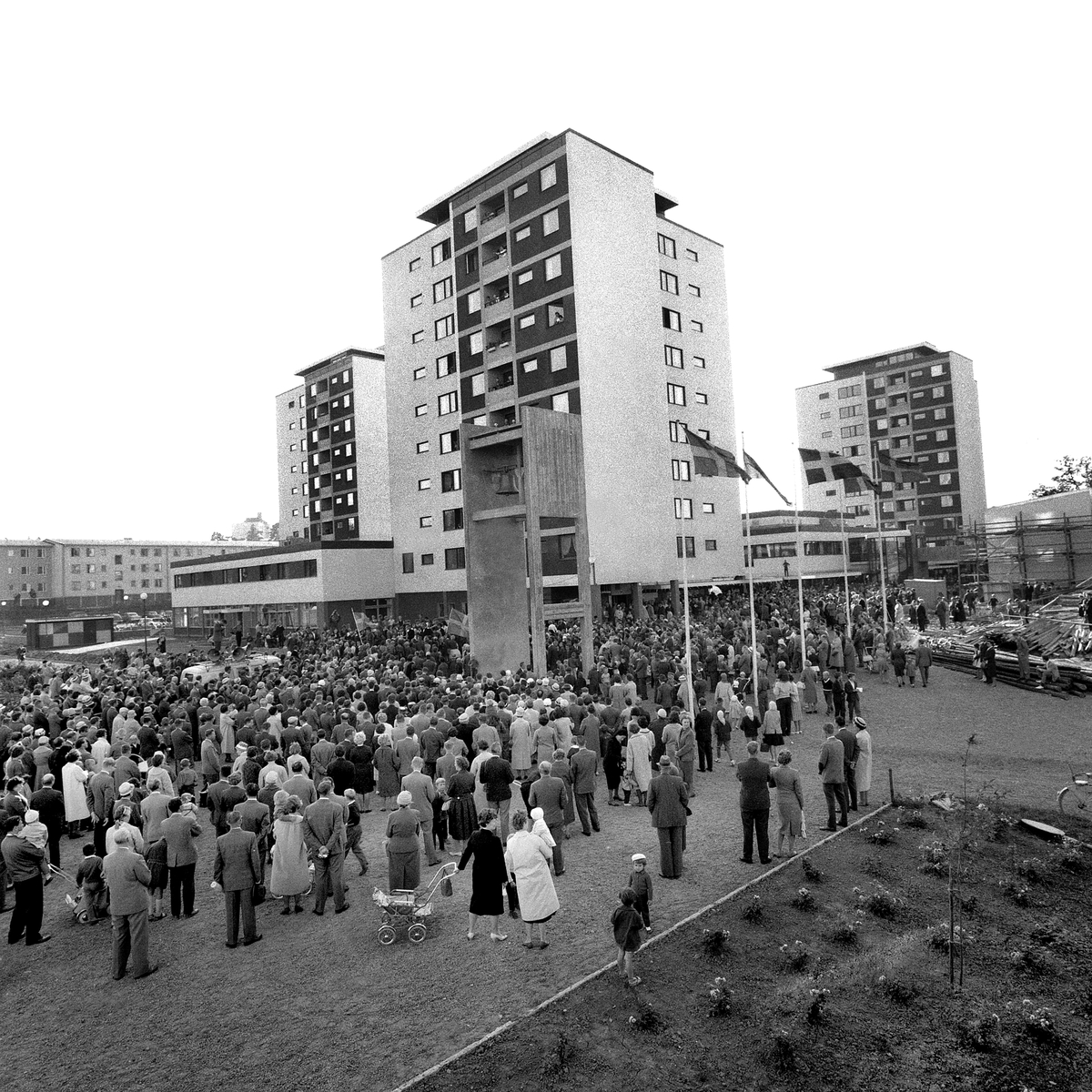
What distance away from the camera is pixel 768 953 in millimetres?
8727

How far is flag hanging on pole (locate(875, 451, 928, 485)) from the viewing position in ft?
101

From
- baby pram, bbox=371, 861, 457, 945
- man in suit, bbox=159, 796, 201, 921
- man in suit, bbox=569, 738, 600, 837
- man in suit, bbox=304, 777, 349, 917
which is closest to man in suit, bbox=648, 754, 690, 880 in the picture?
man in suit, bbox=569, 738, 600, 837

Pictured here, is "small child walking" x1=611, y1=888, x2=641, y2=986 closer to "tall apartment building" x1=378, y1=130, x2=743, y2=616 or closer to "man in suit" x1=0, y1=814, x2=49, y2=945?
"man in suit" x1=0, y1=814, x2=49, y2=945

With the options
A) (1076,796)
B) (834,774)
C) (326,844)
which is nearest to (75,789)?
(326,844)

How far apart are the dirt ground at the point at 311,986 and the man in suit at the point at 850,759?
88cm

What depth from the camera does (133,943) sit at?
8898 mm

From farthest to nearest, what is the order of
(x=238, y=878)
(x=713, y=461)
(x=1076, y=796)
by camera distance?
(x=713, y=461) → (x=1076, y=796) → (x=238, y=878)

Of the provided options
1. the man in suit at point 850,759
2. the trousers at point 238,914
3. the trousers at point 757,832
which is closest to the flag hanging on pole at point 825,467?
the man in suit at point 850,759

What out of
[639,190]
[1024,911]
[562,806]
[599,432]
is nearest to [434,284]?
[639,190]

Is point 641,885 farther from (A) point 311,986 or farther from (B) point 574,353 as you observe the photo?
(B) point 574,353

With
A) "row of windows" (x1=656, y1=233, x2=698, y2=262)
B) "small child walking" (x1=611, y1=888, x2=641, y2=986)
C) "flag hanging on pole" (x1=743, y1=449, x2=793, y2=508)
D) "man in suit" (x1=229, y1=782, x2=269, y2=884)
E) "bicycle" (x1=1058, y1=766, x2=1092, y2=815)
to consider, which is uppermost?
"row of windows" (x1=656, y1=233, x2=698, y2=262)

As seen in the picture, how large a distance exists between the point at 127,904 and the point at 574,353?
38.1 meters

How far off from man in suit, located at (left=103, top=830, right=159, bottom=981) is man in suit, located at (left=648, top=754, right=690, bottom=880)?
6.42 metres

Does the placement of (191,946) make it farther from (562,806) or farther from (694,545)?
(694,545)
